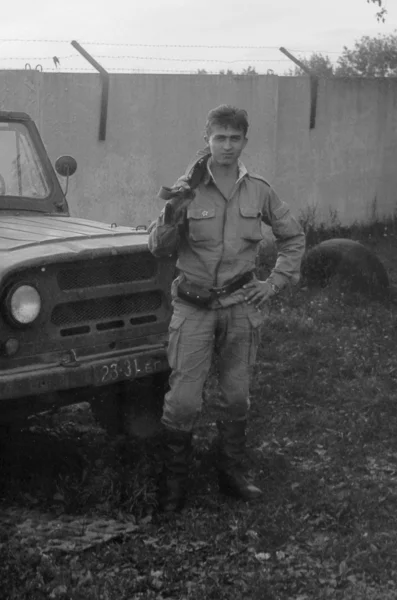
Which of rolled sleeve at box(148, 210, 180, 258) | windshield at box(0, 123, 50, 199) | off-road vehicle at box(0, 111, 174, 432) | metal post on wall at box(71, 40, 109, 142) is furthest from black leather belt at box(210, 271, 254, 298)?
metal post on wall at box(71, 40, 109, 142)

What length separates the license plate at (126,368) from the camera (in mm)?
5172

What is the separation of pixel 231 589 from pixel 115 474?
1326mm

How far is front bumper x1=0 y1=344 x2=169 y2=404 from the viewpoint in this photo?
489 centimetres

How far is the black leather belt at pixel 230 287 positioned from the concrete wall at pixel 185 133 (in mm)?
6668

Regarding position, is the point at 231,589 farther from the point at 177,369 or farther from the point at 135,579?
the point at 177,369

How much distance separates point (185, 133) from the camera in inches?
476

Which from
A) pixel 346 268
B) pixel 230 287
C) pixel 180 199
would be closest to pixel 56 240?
pixel 180 199

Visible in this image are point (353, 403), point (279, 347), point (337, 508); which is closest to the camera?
point (337, 508)

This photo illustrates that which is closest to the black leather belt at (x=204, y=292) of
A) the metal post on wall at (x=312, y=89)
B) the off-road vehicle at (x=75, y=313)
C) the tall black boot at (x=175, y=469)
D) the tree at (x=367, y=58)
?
the off-road vehicle at (x=75, y=313)

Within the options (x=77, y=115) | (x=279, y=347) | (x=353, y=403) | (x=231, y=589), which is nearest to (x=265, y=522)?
(x=231, y=589)

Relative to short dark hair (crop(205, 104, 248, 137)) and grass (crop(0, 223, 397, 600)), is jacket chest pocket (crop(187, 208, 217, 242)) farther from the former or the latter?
grass (crop(0, 223, 397, 600))

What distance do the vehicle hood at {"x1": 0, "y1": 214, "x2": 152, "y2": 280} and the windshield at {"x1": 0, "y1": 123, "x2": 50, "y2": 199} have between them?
252 millimetres

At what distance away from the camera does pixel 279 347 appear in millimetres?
8062

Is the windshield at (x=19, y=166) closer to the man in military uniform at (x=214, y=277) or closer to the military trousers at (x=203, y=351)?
the man in military uniform at (x=214, y=277)
